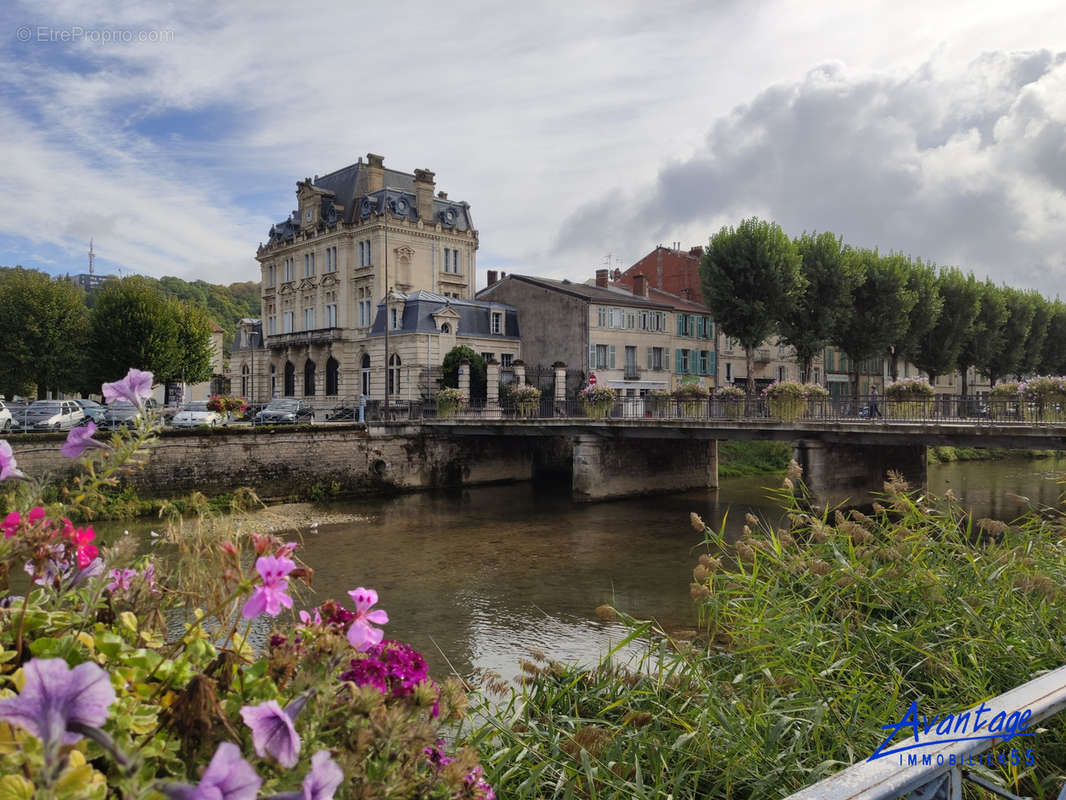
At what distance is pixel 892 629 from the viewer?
17.6 feet

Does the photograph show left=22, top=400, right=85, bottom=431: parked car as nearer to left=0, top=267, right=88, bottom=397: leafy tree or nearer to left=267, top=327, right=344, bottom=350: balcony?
left=0, top=267, right=88, bottom=397: leafy tree

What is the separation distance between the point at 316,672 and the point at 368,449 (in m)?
30.0

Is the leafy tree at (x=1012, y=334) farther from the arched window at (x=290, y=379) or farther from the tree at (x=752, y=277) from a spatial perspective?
the arched window at (x=290, y=379)

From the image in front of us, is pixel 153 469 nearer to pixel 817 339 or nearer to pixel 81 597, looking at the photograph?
pixel 81 597

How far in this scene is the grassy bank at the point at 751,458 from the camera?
120ft

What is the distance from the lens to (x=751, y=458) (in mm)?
38031

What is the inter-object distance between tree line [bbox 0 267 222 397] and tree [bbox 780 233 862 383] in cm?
3219

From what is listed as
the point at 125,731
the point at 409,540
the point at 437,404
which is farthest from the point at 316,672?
the point at 437,404

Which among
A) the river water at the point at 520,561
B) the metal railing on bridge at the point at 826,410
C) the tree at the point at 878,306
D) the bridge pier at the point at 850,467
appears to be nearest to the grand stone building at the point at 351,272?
the metal railing on bridge at the point at 826,410

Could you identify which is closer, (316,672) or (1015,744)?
(316,672)

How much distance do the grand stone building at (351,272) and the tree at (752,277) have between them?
13229mm

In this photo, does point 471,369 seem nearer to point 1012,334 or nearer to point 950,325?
point 950,325

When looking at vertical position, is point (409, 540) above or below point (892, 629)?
below

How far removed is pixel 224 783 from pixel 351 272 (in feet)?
162
